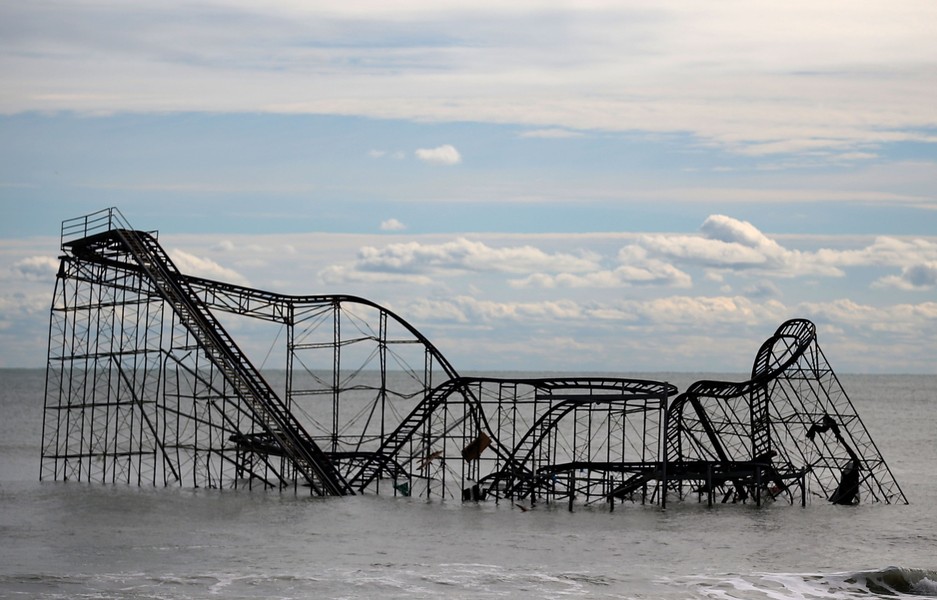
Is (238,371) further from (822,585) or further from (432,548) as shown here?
(822,585)

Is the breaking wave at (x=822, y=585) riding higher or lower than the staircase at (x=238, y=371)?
lower

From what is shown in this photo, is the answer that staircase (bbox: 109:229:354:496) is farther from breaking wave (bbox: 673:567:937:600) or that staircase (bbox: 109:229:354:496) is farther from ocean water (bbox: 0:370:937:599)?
breaking wave (bbox: 673:567:937:600)

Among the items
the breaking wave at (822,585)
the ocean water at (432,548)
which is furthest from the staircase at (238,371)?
the breaking wave at (822,585)

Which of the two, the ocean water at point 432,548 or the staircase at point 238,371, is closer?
the ocean water at point 432,548

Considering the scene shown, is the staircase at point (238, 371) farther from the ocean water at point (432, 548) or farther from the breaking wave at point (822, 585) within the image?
the breaking wave at point (822, 585)

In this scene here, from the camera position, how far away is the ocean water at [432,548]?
28.4 m

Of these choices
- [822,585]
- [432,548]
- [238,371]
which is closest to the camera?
[822,585]

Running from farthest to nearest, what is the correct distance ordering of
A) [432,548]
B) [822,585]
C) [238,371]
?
[238,371] < [432,548] < [822,585]

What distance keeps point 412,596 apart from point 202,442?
66.7 m

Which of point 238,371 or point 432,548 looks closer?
point 432,548

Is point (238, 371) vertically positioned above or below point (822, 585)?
above

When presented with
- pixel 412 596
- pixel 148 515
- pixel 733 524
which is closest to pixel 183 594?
pixel 412 596

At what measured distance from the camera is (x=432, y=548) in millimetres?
34188

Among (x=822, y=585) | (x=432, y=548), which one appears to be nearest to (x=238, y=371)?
(x=432, y=548)
